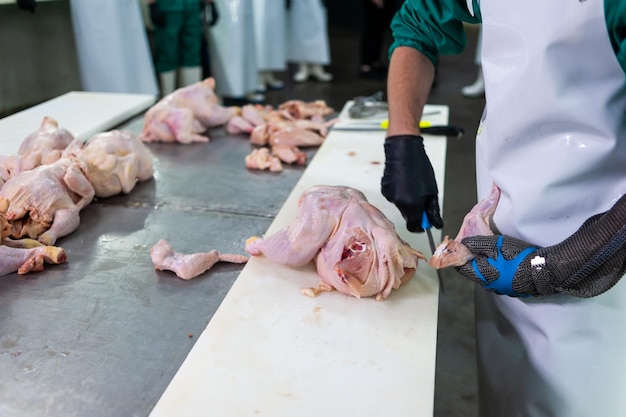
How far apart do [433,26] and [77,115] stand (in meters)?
1.63

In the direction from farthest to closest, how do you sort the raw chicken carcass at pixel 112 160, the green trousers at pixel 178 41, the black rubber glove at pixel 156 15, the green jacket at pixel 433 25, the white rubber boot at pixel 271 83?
the white rubber boot at pixel 271 83 < the green trousers at pixel 178 41 < the black rubber glove at pixel 156 15 < the raw chicken carcass at pixel 112 160 < the green jacket at pixel 433 25

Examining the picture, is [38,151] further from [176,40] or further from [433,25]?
[176,40]

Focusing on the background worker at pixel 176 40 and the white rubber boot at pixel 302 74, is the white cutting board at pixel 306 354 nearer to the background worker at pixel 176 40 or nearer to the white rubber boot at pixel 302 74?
the background worker at pixel 176 40

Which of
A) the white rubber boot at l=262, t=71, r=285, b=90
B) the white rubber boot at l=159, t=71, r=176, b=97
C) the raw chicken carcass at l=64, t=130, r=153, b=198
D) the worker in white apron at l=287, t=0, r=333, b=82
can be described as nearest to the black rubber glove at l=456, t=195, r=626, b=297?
the raw chicken carcass at l=64, t=130, r=153, b=198

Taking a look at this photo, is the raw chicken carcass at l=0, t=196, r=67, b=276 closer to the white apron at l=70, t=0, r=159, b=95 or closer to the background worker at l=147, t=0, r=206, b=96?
the white apron at l=70, t=0, r=159, b=95

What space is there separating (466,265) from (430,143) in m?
1.10

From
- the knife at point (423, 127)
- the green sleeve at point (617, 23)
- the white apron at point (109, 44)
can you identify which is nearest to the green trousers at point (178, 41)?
the white apron at point (109, 44)

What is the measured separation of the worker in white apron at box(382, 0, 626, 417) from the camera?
108 centimetres

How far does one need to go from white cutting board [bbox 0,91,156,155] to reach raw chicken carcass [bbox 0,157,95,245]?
1.53 ft

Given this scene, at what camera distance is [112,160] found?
1.83 metres

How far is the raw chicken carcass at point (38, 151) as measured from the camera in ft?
5.83

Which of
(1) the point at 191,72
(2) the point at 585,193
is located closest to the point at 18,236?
(2) the point at 585,193

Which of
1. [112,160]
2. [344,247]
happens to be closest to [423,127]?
[344,247]

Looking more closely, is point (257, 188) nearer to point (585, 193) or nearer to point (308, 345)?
point (308, 345)
